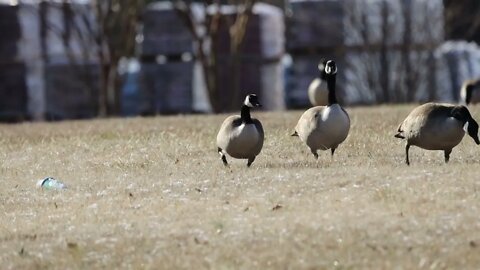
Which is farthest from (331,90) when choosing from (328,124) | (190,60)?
(190,60)

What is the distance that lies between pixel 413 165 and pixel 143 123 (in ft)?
45.5

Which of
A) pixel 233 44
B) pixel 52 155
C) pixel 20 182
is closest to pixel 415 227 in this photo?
pixel 20 182

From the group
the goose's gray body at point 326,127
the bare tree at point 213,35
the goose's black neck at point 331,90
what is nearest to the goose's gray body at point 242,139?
the goose's gray body at point 326,127

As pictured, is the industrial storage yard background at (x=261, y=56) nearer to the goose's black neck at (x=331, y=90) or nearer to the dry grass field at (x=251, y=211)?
the dry grass field at (x=251, y=211)

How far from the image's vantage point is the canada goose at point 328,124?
1702 centimetres

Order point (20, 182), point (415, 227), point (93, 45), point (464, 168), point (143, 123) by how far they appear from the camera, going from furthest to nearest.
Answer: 1. point (93, 45)
2. point (143, 123)
3. point (20, 182)
4. point (464, 168)
5. point (415, 227)

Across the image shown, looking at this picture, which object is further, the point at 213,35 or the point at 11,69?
the point at 11,69

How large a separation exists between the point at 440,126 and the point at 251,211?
10.4 ft

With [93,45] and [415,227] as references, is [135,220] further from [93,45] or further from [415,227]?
[93,45]

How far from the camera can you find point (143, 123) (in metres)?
29.6

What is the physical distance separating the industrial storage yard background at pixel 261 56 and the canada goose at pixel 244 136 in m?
32.6

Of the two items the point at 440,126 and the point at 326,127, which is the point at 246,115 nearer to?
the point at 326,127

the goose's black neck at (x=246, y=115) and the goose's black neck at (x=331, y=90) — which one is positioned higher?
the goose's black neck at (x=331, y=90)

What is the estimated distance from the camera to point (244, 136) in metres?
16.9
